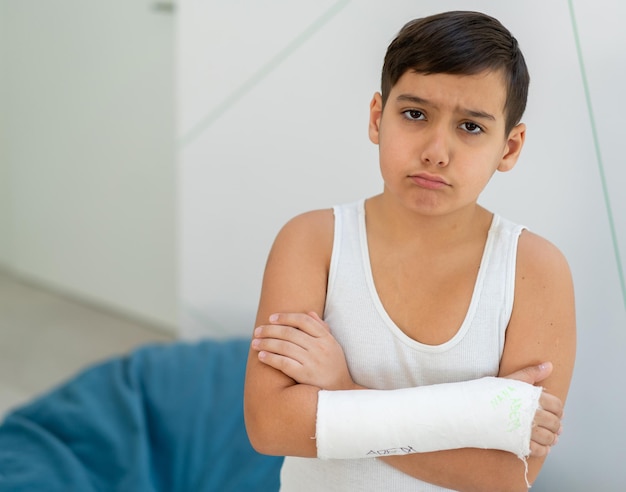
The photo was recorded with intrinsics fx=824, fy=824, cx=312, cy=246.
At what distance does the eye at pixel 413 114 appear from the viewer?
1.84 feet

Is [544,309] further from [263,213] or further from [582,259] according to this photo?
[263,213]

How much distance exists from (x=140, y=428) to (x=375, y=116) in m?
1.14

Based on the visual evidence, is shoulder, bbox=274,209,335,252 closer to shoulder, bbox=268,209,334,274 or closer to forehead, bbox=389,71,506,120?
shoulder, bbox=268,209,334,274

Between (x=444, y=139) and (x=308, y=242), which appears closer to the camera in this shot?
(x=444, y=139)

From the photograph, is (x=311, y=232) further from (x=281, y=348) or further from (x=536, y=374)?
(x=536, y=374)

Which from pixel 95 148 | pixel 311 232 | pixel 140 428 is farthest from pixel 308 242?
pixel 95 148

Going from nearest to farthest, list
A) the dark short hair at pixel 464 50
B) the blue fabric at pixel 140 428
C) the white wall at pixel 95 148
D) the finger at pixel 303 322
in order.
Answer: the dark short hair at pixel 464 50 < the finger at pixel 303 322 < the blue fabric at pixel 140 428 < the white wall at pixel 95 148

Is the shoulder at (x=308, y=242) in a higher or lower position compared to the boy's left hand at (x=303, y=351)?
higher

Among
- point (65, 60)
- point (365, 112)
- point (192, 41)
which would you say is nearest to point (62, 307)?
point (65, 60)

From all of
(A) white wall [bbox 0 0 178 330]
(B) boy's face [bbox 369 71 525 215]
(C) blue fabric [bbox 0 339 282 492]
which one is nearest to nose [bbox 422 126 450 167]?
(B) boy's face [bbox 369 71 525 215]

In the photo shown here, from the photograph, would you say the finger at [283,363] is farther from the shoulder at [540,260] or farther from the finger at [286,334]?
the shoulder at [540,260]

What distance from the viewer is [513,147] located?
579 mm

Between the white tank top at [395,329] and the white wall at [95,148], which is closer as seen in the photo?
the white tank top at [395,329]

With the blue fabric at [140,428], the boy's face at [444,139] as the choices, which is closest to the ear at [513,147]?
the boy's face at [444,139]
